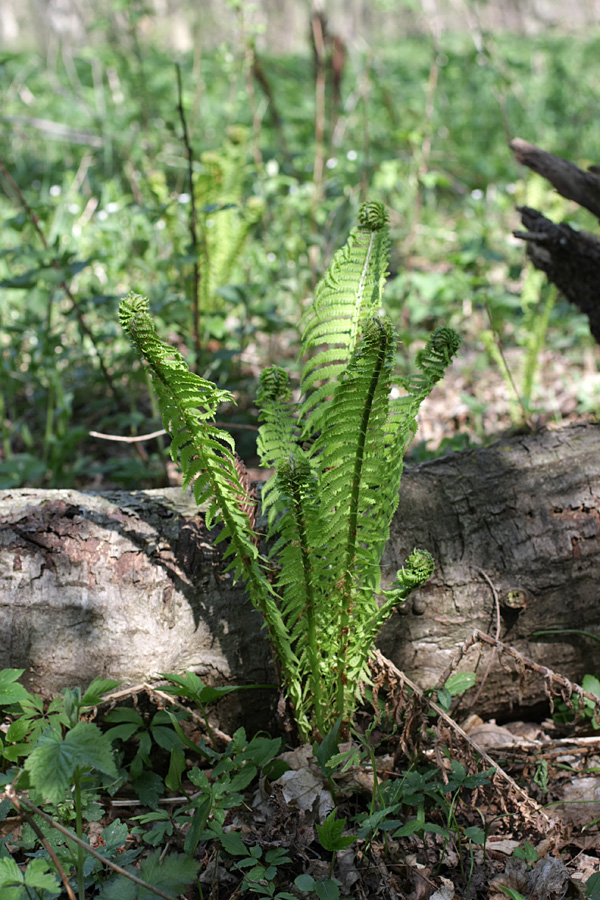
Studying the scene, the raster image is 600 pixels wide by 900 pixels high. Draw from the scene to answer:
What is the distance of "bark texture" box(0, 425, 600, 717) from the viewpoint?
1.62 meters

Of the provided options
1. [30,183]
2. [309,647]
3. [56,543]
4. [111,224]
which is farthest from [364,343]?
[30,183]

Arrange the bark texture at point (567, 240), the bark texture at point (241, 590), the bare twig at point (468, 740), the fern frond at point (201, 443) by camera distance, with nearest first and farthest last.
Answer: the fern frond at point (201, 443) → the bare twig at point (468, 740) → the bark texture at point (241, 590) → the bark texture at point (567, 240)

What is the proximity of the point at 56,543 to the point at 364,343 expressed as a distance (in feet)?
3.15

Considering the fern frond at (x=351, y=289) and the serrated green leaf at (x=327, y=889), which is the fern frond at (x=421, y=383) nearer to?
the fern frond at (x=351, y=289)

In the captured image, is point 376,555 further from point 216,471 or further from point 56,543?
point 56,543

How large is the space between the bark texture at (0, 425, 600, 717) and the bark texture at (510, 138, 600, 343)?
85cm

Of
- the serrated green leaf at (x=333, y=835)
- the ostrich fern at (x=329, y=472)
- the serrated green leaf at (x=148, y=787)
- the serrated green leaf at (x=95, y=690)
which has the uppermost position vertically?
the ostrich fern at (x=329, y=472)

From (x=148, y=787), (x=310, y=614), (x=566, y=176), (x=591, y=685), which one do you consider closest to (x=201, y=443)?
(x=310, y=614)

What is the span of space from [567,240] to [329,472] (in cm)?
163

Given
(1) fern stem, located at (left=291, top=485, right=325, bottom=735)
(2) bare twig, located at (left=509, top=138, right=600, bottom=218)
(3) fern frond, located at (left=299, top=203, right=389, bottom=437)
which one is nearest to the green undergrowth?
(1) fern stem, located at (left=291, top=485, right=325, bottom=735)

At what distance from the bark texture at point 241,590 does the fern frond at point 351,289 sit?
500 millimetres

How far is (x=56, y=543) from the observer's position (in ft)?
5.47

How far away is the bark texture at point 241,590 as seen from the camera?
1621mm

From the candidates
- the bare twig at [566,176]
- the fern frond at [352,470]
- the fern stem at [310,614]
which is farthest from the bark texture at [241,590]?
the bare twig at [566,176]
